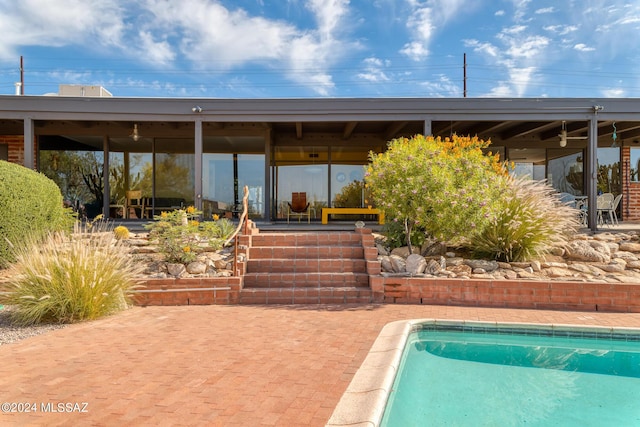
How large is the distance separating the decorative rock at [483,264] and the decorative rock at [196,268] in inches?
156

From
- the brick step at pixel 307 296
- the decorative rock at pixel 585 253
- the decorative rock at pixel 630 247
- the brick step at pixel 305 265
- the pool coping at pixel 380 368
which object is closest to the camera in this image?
the pool coping at pixel 380 368

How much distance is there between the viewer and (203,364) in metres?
3.12

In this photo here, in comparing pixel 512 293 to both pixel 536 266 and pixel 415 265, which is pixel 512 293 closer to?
pixel 536 266

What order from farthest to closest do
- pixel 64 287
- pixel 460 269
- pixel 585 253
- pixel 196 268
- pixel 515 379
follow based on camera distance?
pixel 585 253 → pixel 460 269 → pixel 196 268 → pixel 64 287 → pixel 515 379

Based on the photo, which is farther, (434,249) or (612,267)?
(434,249)

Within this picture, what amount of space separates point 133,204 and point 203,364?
9.61 metres

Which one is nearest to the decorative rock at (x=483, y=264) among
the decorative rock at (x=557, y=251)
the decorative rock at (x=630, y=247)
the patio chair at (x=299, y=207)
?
the decorative rock at (x=557, y=251)

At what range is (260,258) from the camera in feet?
20.6

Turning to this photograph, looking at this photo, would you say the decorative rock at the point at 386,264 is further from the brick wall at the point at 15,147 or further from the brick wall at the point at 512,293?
the brick wall at the point at 15,147

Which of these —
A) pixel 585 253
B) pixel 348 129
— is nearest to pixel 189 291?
pixel 585 253

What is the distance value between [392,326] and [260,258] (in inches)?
109

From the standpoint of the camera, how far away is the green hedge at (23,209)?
A: 5562mm

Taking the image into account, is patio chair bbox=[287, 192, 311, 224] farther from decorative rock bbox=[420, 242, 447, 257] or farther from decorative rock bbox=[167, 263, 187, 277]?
decorative rock bbox=[167, 263, 187, 277]

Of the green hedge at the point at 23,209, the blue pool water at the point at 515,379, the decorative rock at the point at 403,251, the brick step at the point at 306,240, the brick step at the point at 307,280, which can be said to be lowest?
the blue pool water at the point at 515,379
